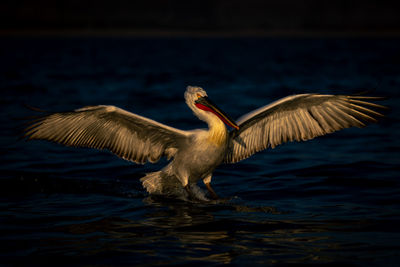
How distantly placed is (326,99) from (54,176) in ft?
14.2

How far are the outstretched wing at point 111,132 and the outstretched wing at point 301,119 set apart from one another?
0.99 metres

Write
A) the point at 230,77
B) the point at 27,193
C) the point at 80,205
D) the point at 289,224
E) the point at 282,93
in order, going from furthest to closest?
the point at 230,77, the point at 282,93, the point at 27,193, the point at 80,205, the point at 289,224

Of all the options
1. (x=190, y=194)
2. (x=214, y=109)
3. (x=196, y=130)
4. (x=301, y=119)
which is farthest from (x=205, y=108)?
(x=301, y=119)

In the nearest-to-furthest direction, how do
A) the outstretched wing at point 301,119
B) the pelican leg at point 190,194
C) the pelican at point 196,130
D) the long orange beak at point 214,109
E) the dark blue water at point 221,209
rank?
the dark blue water at point 221,209, the long orange beak at point 214,109, the pelican at point 196,130, the outstretched wing at point 301,119, the pelican leg at point 190,194

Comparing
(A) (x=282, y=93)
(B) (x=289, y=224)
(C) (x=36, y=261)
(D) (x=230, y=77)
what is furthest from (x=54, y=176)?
(D) (x=230, y=77)

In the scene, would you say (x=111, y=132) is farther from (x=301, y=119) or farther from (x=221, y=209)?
(x=301, y=119)

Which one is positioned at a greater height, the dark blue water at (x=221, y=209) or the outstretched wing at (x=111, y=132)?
the outstretched wing at (x=111, y=132)

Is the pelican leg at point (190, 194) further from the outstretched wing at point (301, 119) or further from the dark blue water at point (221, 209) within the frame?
the outstretched wing at point (301, 119)

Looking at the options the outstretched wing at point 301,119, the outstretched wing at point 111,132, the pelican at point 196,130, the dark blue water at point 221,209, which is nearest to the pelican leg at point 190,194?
the pelican at point 196,130

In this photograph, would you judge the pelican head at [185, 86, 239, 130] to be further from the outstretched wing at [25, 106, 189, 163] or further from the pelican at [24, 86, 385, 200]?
the outstretched wing at [25, 106, 189, 163]

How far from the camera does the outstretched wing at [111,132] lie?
6.91 m

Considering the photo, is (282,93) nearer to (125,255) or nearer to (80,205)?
(80,205)

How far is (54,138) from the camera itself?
7.17m

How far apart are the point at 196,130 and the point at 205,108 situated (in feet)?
1.19
